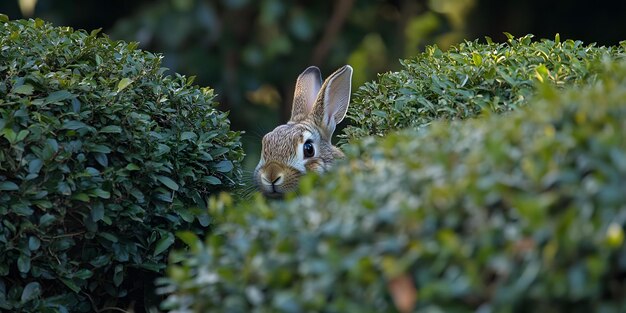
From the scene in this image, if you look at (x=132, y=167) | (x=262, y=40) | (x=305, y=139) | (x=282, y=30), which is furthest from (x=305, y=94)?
(x=262, y=40)

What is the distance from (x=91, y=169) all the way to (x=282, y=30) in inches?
269

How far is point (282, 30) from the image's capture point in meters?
11.4

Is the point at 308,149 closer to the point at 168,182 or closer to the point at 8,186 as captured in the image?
the point at 168,182

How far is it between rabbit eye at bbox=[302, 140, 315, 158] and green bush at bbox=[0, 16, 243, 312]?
372 millimetres

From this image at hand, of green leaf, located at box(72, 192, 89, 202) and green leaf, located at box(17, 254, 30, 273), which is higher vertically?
green leaf, located at box(72, 192, 89, 202)

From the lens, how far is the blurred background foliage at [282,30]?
11203mm

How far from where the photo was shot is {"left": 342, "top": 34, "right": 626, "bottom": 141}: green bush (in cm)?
471

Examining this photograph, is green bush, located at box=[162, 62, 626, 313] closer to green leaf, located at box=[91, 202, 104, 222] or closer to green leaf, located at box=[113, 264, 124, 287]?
green leaf, located at box=[91, 202, 104, 222]

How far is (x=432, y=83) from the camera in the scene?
5.23 m

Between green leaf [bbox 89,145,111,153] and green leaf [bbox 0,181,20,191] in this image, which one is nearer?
green leaf [bbox 0,181,20,191]

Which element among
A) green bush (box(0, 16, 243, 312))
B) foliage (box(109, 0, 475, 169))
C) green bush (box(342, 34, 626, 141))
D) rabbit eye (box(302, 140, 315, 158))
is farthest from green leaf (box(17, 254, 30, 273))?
foliage (box(109, 0, 475, 169))

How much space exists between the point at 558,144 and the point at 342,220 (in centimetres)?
59

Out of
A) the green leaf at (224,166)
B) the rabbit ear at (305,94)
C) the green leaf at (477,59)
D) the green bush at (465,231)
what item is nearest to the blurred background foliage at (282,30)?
the rabbit ear at (305,94)

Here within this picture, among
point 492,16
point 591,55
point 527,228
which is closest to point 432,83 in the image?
point 591,55
